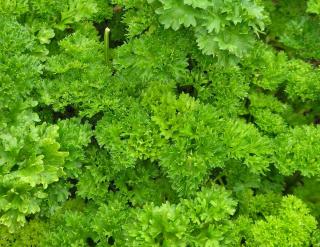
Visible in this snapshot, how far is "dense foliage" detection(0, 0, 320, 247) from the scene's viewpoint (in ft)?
7.54

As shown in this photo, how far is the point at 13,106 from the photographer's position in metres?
2.44

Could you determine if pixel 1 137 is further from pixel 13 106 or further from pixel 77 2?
pixel 77 2

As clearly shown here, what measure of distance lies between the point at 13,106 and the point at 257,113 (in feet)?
4.35

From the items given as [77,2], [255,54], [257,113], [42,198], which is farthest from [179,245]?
[77,2]

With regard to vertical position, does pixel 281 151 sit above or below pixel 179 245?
above

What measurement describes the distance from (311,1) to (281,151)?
966 millimetres

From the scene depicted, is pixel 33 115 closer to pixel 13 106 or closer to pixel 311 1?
pixel 13 106

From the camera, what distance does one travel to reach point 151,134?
246 cm

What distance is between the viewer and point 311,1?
2.90 meters

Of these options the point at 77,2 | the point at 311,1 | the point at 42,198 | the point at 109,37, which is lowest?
the point at 42,198

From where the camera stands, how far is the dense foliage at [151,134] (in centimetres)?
230

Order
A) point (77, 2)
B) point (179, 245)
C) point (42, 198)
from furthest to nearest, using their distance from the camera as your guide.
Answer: point (77, 2) → point (42, 198) → point (179, 245)

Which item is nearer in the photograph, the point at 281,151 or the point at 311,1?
the point at 281,151

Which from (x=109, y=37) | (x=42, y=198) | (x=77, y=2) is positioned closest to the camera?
(x=42, y=198)
